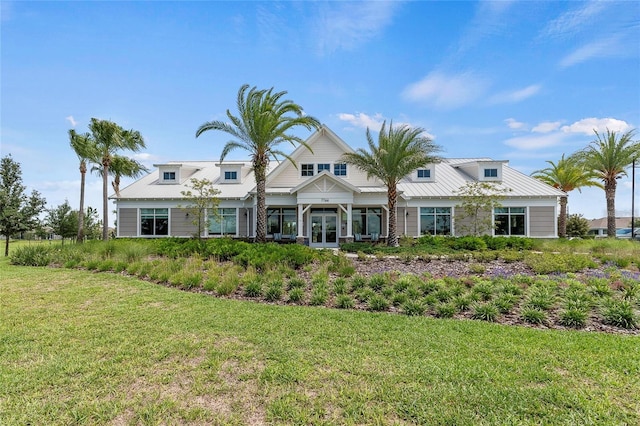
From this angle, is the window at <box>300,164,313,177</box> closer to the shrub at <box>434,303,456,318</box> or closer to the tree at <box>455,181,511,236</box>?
the tree at <box>455,181,511,236</box>

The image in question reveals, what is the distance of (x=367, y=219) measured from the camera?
22.2 m

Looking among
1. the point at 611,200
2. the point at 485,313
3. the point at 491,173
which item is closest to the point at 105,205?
the point at 485,313

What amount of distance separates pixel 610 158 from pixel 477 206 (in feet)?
41.1

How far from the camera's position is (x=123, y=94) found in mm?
13188

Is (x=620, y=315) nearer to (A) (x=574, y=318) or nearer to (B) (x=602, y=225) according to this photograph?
(A) (x=574, y=318)

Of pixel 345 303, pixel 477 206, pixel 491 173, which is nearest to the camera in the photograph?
pixel 345 303

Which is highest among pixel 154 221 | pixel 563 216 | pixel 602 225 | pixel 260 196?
pixel 260 196

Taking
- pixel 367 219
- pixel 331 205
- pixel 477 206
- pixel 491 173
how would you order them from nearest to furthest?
pixel 477 206, pixel 331 205, pixel 367 219, pixel 491 173

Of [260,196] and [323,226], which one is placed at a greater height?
[260,196]

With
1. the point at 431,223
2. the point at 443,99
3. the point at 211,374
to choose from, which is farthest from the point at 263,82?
the point at 211,374

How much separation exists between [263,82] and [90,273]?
41.3 ft

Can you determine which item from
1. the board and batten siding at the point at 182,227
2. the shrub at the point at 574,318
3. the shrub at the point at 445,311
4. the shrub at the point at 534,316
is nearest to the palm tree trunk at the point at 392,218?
the shrub at the point at 445,311

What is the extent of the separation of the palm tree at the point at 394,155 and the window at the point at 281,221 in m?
6.11

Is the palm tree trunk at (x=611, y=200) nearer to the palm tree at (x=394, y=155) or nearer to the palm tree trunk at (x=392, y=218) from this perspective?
the palm tree at (x=394, y=155)
